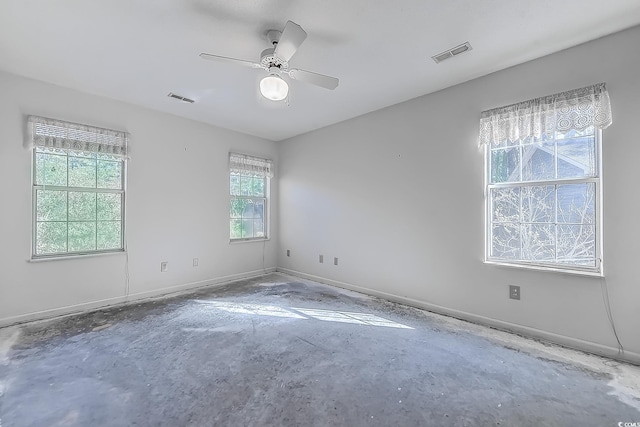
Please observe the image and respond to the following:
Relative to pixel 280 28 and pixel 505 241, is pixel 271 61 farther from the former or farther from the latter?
pixel 505 241

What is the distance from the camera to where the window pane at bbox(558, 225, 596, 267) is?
7.95ft

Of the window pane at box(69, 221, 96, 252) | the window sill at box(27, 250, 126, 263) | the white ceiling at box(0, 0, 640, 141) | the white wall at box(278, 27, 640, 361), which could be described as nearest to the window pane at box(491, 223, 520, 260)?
the white wall at box(278, 27, 640, 361)

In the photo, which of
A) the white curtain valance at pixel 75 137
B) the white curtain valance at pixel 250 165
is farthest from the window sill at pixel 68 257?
the white curtain valance at pixel 250 165

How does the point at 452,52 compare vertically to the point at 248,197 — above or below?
above

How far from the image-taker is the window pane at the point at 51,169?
3092 mm

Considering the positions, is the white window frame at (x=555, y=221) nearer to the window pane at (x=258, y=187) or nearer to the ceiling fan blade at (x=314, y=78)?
the ceiling fan blade at (x=314, y=78)

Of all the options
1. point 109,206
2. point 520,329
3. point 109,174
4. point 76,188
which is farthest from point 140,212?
point 520,329

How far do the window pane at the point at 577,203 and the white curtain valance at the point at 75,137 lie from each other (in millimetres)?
4765

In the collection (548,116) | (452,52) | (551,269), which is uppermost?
(452,52)

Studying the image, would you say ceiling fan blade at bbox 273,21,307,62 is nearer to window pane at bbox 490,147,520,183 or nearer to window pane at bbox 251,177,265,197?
window pane at bbox 490,147,520,183

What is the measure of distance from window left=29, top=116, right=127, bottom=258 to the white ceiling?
0.57 m

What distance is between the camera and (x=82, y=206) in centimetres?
337

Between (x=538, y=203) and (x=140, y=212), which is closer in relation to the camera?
(x=538, y=203)

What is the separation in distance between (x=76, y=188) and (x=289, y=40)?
10.1 feet
